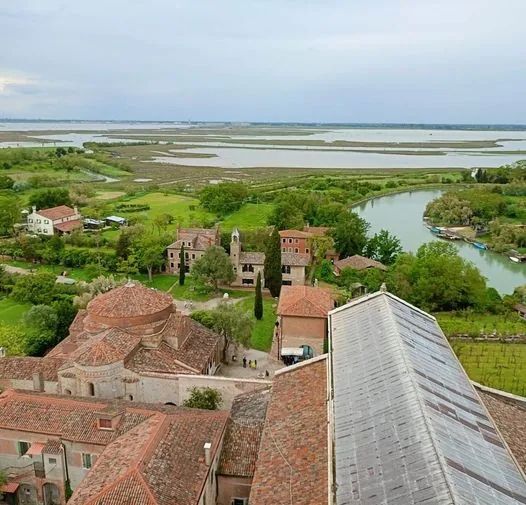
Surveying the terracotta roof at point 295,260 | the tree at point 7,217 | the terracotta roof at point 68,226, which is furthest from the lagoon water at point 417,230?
the tree at point 7,217

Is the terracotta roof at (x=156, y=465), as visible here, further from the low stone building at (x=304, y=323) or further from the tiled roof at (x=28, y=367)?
the low stone building at (x=304, y=323)

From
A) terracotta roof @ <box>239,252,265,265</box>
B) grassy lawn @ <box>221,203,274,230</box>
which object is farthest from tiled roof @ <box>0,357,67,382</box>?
grassy lawn @ <box>221,203,274,230</box>

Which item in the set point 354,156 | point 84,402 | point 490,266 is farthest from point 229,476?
point 354,156

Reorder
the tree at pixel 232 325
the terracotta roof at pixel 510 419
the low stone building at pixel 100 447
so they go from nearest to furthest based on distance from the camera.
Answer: the low stone building at pixel 100 447, the terracotta roof at pixel 510 419, the tree at pixel 232 325

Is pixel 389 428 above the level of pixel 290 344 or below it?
above

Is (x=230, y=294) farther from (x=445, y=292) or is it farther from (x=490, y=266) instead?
(x=490, y=266)

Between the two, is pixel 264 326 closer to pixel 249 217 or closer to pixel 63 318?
pixel 63 318
